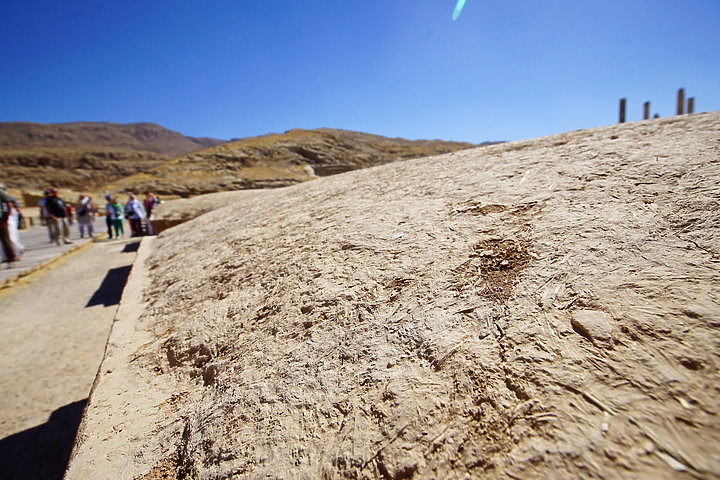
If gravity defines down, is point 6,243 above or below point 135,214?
below

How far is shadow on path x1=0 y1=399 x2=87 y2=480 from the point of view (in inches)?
71.9

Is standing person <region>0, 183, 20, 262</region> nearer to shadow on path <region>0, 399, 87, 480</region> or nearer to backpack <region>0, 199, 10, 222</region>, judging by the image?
backpack <region>0, 199, 10, 222</region>

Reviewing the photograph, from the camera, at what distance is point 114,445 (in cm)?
106

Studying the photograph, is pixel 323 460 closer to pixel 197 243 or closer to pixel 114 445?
pixel 114 445

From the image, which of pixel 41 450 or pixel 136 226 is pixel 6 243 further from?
pixel 41 450

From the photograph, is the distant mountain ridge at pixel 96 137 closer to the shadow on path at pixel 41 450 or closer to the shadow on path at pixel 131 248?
the shadow on path at pixel 131 248

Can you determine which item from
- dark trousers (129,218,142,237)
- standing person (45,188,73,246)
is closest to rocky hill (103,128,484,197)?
dark trousers (129,218,142,237)

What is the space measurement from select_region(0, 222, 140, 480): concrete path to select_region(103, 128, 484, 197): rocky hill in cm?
2101

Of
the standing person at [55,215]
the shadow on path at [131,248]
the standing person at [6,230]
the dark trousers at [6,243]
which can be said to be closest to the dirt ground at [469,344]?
the standing person at [6,230]

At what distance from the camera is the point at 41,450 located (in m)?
1.97

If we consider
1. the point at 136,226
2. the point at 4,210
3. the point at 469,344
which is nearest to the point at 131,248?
the point at 136,226

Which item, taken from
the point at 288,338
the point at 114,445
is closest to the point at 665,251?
the point at 288,338

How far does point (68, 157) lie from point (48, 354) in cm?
5813

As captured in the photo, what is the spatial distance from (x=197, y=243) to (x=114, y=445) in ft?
6.76
